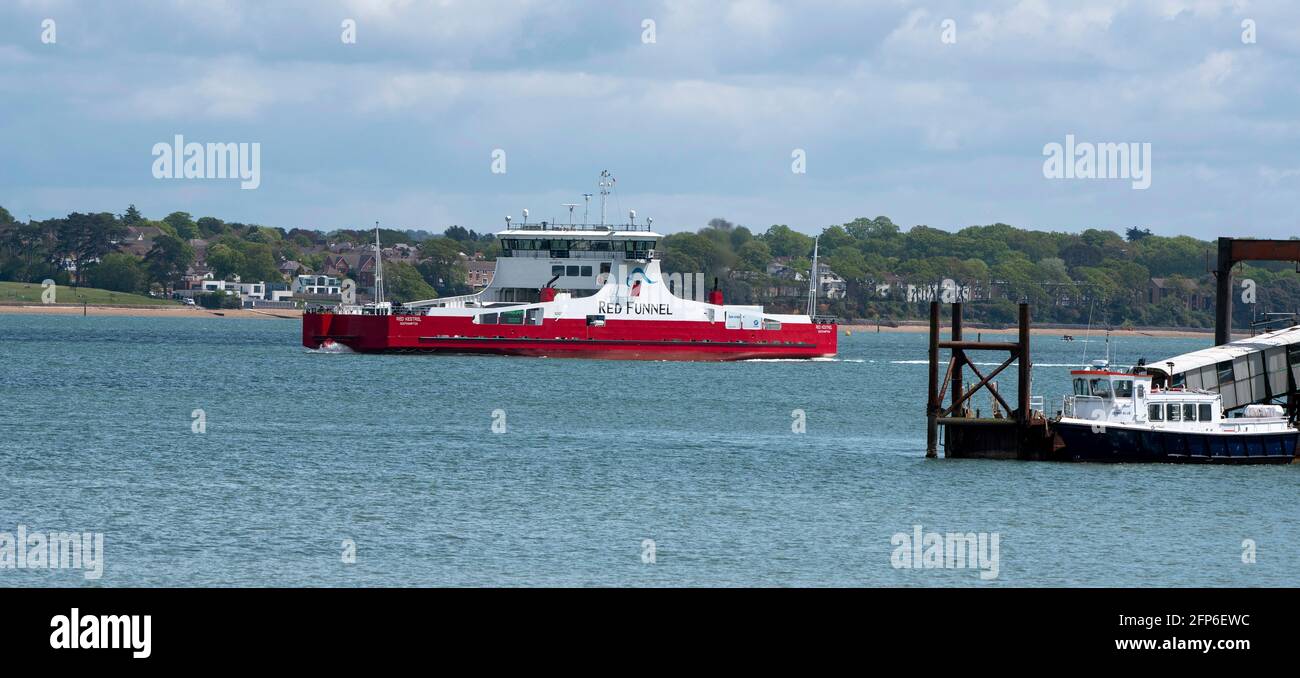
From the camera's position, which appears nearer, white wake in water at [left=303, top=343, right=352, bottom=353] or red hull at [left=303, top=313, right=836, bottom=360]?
red hull at [left=303, top=313, right=836, bottom=360]

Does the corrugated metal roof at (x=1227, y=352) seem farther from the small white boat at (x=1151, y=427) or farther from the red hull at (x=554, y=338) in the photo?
the red hull at (x=554, y=338)

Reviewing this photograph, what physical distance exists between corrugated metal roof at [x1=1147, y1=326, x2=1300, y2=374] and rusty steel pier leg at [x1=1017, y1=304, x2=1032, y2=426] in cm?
328

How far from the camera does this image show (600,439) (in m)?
49.4

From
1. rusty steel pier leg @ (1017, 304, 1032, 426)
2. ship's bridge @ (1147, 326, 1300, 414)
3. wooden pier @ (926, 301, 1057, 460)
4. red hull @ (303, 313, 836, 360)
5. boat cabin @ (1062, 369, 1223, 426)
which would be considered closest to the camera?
rusty steel pier leg @ (1017, 304, 1032, 426)

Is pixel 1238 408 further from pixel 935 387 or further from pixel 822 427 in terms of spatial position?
pixel 822 427

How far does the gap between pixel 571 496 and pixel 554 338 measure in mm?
56666

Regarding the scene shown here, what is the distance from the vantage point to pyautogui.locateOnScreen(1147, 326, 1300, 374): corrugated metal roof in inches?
1661

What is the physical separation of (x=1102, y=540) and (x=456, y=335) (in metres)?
63.9

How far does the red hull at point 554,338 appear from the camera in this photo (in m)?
91.2

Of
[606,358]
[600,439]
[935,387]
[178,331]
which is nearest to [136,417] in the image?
[600,439]

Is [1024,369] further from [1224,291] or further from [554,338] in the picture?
A: [554,338]

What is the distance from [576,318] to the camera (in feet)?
302

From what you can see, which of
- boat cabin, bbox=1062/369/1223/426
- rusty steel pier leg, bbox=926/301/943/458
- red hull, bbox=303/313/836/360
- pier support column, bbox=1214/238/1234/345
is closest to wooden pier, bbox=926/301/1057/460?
rusty steel pier leg, bbox=926/301/943/458

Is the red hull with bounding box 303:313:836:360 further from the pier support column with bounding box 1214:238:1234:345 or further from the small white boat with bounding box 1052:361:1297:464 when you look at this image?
the small white boat with bounding box 1052:361:1297:464
